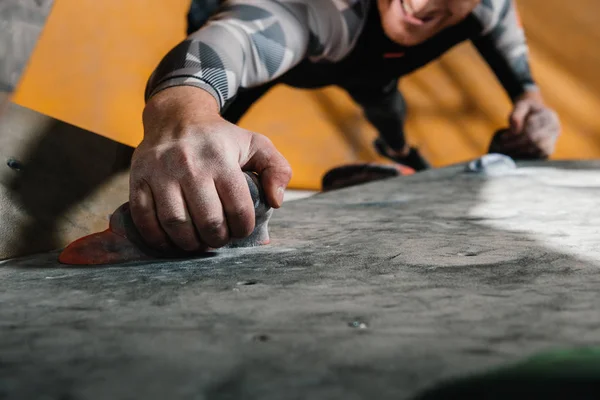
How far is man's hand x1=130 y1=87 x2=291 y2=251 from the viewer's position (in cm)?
60

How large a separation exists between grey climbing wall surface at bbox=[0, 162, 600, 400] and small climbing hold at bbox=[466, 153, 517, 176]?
75cm

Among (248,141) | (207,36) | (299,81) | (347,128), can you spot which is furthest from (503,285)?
(347,128)

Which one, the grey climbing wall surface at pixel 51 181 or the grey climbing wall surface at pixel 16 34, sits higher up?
the grey climbing wall surface at pixel 16 34

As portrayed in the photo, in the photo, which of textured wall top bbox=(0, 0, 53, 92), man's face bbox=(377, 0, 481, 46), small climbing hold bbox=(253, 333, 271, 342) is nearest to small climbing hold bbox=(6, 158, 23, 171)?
textured wall top bbox=(0, 0, 53, 92)

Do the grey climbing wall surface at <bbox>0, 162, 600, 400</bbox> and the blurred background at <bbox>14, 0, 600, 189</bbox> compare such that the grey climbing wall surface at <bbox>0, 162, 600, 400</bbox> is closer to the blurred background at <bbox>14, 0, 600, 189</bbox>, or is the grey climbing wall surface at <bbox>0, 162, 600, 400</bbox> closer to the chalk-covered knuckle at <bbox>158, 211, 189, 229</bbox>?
the chalk-covered knuckle at <bbox>158, 211, 189, 229</bbox>

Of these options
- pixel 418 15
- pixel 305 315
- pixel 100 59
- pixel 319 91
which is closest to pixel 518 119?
pixel 418 15

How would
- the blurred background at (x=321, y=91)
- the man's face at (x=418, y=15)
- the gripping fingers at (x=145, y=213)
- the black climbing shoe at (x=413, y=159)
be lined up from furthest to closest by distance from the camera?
the blurred background at (x=321, y=91), the black climbing shoe at (x=413, y=159), the man's face at (x=418, y=15), the gripping fingers at (x=145, y=213)

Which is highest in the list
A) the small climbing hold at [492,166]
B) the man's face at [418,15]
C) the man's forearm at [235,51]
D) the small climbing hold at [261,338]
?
the man's face at [418,15]

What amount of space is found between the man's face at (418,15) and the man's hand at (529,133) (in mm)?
502

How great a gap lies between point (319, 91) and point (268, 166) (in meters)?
2.89

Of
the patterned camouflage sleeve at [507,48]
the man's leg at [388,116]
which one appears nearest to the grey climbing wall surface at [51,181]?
the man's leg at [388,116]

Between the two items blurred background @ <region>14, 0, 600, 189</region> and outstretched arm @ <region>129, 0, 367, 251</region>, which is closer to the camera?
outstretched arm @ <region>129, 0, 367, 251</region>

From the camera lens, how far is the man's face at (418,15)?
53.2 inches

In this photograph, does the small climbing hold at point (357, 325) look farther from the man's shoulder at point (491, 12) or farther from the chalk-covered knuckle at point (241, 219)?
the man's shoulder at point (491, 12)
